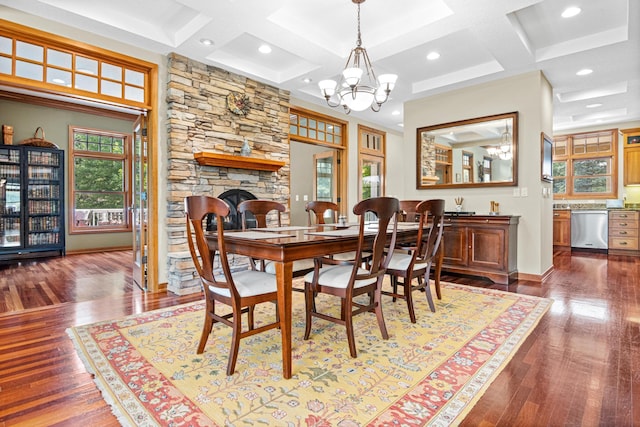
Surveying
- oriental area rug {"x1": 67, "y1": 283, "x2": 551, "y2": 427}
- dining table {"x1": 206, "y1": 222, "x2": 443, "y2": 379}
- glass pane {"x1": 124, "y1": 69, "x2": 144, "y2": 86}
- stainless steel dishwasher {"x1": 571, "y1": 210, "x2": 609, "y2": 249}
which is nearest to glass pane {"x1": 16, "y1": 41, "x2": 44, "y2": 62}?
glass pane {"x1": 124, "y1": 69, "x2": 144, "y2": 86}

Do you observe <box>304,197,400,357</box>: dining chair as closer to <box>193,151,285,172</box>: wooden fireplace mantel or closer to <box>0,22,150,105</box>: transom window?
<box>193,151,285,172</box>: wooden fireplace mantel

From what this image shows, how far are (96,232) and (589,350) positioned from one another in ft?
26.1

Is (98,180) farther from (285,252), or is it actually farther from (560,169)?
(560,169)

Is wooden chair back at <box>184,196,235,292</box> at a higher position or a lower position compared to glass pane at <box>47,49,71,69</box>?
lower

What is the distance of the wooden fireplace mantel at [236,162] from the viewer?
158 inches

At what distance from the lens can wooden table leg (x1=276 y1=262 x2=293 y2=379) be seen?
186cm

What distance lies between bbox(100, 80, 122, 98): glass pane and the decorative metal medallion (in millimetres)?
1224

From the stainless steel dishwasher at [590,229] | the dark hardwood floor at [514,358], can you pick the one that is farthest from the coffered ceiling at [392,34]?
the stainless steel dishwasher at [590,229]

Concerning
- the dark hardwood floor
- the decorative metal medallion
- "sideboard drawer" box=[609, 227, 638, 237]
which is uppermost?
the decorative metal medallion

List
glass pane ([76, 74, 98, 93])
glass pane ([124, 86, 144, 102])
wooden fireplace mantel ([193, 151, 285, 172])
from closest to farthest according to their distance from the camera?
1. glass pane ([76, 74, 98, 93])
2. glass pane ([124, 86, 144, 102])
3. wooden fireplace mantel ([193, 151, 285, 172])

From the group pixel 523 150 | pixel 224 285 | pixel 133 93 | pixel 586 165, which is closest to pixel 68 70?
pixel 133 93

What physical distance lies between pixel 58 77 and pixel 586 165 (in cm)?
910

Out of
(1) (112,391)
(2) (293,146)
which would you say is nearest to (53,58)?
(1) (112,391)

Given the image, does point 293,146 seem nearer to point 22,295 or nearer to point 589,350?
point 22,295
